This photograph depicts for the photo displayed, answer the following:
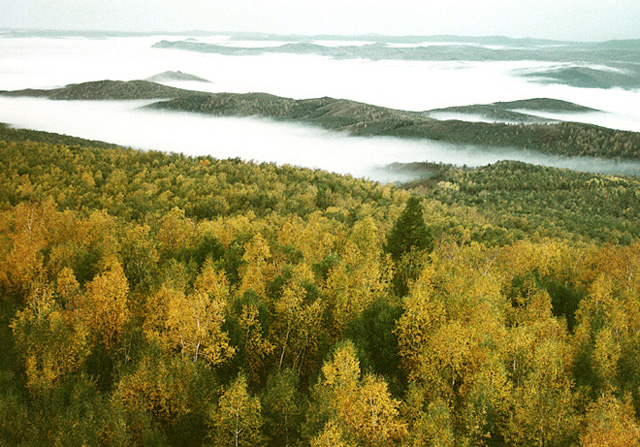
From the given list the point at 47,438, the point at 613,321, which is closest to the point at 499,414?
the point at 613,321

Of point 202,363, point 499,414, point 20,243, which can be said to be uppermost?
point 20,243

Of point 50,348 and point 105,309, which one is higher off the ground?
point 105,309

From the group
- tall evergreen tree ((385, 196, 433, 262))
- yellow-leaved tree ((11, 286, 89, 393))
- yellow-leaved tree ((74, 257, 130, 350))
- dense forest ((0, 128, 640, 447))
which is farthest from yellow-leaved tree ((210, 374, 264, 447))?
tall evergreen tree ((385, 196, 433, 262))

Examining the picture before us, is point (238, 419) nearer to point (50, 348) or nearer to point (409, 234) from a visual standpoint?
point (50, 348)

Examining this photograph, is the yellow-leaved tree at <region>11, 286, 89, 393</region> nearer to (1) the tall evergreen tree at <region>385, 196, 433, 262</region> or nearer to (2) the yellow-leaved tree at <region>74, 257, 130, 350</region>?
(2) the yellow-leaved tree at <region>74, 257, 130, 350</region>

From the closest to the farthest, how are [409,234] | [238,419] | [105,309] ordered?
[238,419] → [105,309] → [409,234]

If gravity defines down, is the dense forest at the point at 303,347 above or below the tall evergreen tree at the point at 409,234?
below

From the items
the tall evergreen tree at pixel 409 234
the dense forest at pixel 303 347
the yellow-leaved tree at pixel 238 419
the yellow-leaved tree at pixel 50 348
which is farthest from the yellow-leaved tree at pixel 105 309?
the tall evergreen tree at pixel 409 234

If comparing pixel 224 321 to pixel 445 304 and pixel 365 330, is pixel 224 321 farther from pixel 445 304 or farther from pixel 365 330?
pixel 445 304

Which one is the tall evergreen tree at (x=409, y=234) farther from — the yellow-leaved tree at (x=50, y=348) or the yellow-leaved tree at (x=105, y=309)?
the yellow-leaved tree at (x=50, y=348)

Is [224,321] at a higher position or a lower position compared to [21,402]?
higher

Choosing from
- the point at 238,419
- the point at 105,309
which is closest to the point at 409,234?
the point at 238,419
